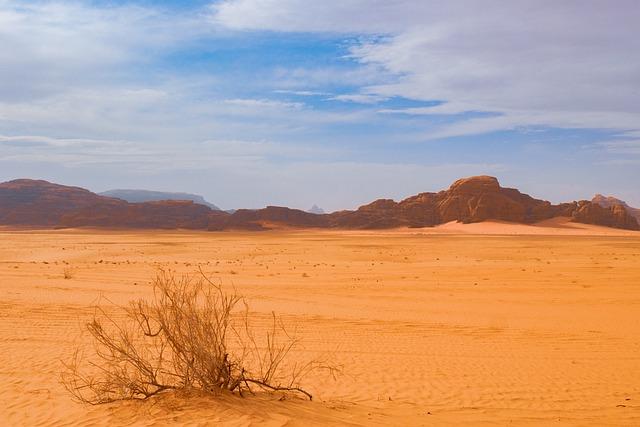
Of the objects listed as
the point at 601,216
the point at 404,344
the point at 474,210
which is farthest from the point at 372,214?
the point at 404,344

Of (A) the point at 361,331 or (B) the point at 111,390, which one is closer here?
(B) the point at 111,390

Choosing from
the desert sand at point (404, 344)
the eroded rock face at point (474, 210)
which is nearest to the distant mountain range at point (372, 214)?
the eroded rock face at point (474, 210)

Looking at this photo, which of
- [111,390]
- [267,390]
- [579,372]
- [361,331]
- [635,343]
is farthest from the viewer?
[361,331]

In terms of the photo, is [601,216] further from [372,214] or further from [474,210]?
[372,214]

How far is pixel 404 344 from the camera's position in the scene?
12039 mm

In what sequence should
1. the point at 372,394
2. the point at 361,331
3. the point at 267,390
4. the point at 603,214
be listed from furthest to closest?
the point at 603,214
the point at 361,331
the point at 372,394
the point at 267,390

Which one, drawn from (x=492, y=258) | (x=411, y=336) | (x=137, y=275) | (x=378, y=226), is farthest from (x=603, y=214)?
(x=411, y=336)

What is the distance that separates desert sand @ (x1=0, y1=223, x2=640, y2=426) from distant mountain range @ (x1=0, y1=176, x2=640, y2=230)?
197ft

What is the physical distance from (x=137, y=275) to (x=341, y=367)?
17.6 m

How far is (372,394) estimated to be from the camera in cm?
842

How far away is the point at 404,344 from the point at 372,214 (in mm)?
80434

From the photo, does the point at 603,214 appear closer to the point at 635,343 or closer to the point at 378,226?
the point at 378,226

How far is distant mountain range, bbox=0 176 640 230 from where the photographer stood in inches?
3398

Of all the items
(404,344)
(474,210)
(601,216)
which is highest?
(474,210)
